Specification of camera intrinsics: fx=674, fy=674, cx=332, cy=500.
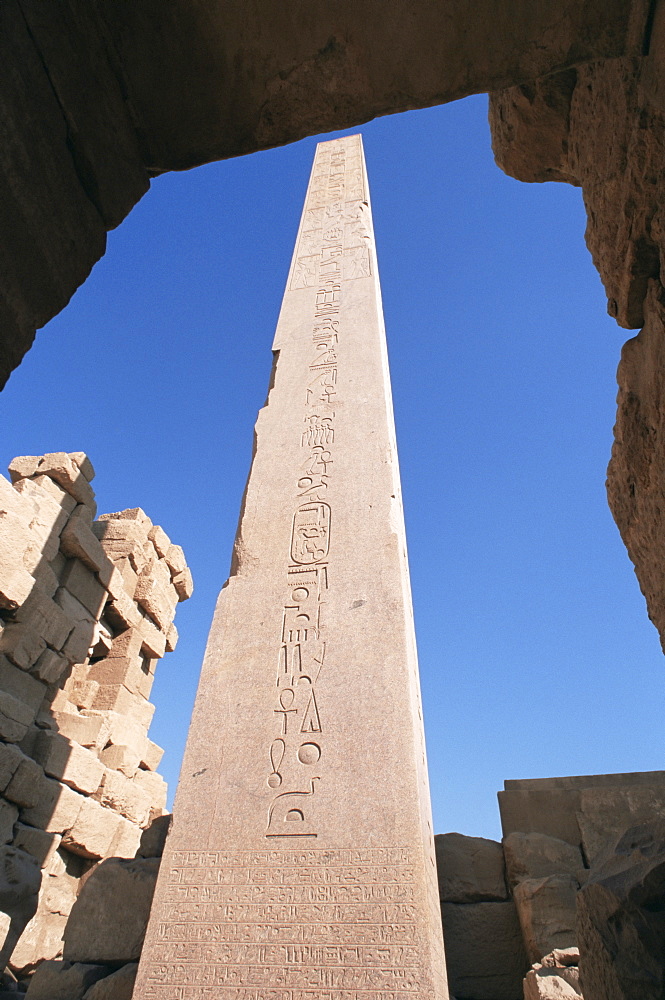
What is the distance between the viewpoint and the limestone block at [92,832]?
4.59 metres

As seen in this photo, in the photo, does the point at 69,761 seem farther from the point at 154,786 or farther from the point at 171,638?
the point at 171,638

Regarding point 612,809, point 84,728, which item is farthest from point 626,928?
point 84,728

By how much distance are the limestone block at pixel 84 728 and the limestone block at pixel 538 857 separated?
10.7 ft

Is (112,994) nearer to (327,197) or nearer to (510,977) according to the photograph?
(510,977)

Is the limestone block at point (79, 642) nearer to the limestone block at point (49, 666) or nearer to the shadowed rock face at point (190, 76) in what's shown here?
the limestone block at point (49, 666)

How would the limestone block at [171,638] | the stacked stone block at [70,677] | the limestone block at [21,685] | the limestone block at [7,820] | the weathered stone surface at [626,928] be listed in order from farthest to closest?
the limestone block at [171,638] → the limestone block at [21,685] → the stacked stone block at [70,677] → the limestone block at [7,820] → the weathered stone surface at [626,928]

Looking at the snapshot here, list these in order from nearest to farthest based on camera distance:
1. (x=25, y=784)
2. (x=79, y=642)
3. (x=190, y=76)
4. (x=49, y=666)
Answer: (x=190, y=76) < (x=25, y=784) < (x=49, y=666) < (x=79, y=642)

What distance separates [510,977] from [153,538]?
4746mm

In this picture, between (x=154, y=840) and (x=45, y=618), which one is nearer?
(x=154, y=840)

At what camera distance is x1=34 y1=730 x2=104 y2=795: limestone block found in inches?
178

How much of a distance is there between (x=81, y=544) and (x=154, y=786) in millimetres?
2217

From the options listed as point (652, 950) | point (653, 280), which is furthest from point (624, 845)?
point (653, 280)

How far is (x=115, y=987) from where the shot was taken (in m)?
2.68

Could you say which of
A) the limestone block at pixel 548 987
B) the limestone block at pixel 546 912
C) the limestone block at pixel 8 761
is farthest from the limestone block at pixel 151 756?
the limestone block at pixel 548 987
